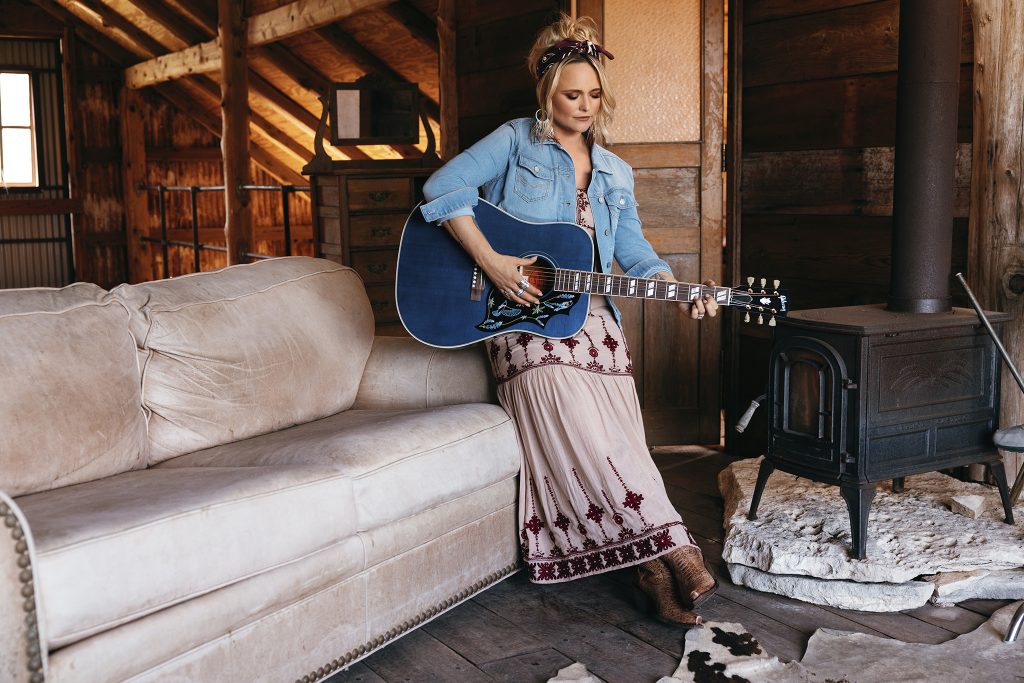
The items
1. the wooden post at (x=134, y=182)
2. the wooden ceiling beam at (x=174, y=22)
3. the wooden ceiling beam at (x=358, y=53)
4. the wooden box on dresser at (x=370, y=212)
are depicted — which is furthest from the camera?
the wooden post at (x=134, y=182)

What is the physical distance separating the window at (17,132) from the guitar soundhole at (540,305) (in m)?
8.44

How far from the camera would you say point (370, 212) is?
5.21m

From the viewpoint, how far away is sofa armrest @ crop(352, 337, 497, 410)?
110 inches

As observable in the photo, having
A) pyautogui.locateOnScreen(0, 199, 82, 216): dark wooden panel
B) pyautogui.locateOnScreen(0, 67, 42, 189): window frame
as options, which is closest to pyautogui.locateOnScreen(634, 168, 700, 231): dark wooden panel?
pyautogui.locateOnScreen(0, 199, 82, 216): dark wooden panel

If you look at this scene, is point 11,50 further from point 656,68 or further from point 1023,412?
point 1023,412

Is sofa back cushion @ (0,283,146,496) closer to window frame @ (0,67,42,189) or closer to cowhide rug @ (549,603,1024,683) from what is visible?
cowhide rug @ (549,603,1024,683)

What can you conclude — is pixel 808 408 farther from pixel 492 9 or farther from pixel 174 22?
pixel 174 22

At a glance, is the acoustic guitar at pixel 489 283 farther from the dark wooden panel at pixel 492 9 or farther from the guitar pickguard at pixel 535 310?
the dark wooden panel at pixel 492 9

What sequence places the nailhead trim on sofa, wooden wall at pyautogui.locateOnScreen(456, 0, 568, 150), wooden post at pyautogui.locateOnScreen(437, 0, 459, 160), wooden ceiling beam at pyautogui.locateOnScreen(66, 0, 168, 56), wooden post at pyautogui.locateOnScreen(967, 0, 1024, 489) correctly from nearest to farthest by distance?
the nailhead trim on sofa, wooden post at pyautogui.locateOnScreen(967, 0, 1024, 489), wooden wall at pyautogui.locateOnScreen(456, 0, 568, 150), wooden post at pyautogui.locateOnScreen(437, 0, 459, 160), wooden ceiling beam at pyautogui.locateOnScreen(66, 0, 168, 56)

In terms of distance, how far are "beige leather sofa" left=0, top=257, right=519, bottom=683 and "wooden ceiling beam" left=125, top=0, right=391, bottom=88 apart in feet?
11.1

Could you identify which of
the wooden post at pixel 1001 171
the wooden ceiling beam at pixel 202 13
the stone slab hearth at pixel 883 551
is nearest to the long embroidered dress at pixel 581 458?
the stone slab hearth at pixel 883 551

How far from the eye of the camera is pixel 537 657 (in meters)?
2.26

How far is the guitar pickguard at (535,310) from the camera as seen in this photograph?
2.59 meters

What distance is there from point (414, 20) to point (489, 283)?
3.83 meters
